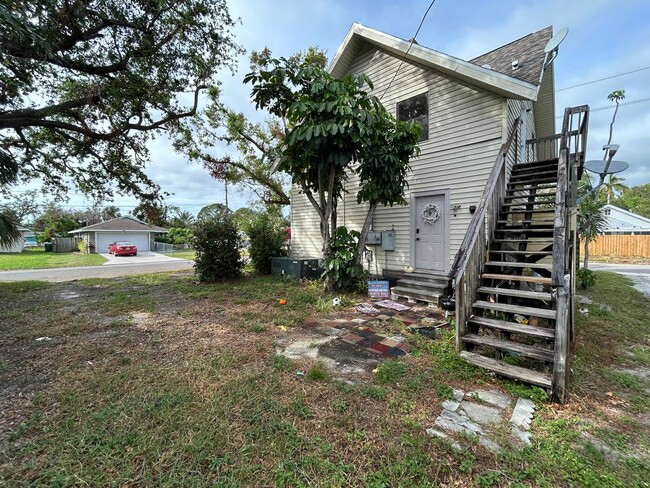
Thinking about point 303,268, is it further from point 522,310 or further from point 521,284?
point 522,310

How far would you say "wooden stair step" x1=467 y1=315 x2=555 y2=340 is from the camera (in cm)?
291

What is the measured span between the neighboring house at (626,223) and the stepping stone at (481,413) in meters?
32.4

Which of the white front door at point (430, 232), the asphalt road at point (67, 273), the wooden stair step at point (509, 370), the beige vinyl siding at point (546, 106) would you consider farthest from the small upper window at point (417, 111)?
the asphalt road at point (67, 273)

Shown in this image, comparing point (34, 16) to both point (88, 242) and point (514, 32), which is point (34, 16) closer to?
point (514, 32)

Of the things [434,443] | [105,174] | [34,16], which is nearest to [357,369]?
[434,443]

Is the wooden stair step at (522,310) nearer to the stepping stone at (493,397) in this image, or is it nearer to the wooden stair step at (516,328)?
the wooden stair step at (516,328)

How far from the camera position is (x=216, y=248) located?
27.7 ft

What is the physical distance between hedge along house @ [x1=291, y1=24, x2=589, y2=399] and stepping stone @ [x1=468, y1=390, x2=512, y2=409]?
0.28 m

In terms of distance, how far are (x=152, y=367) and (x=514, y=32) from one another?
11.9 metres

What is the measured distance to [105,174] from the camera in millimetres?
10445

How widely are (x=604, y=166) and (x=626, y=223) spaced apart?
31286mm

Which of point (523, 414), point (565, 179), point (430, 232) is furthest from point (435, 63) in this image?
point (523, 414)

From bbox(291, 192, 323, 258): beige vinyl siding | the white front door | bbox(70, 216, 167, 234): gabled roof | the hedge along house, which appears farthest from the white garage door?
the white front door

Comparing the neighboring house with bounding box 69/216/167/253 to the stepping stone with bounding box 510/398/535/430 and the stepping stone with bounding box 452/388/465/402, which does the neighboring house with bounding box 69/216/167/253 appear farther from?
the stepping stone with bounding box 510/398/535/430
